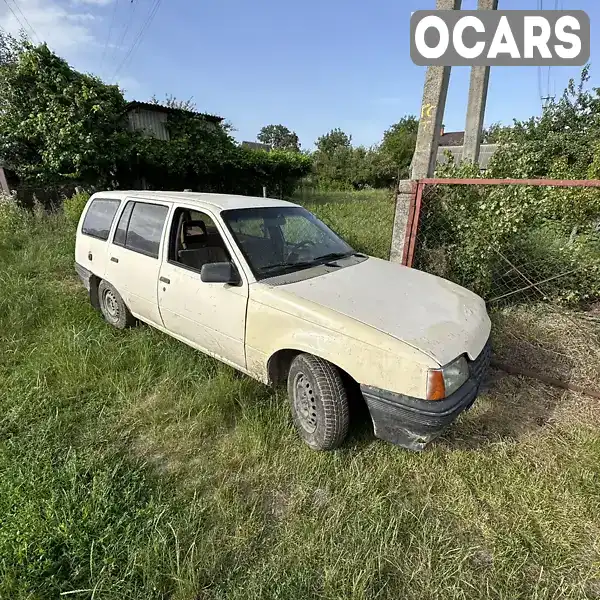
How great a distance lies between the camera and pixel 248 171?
1552 cm

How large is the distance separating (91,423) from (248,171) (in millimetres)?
14359

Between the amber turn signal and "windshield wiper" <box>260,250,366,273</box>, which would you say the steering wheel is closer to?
"windshield wiper" <box>260,250,366,273</box>

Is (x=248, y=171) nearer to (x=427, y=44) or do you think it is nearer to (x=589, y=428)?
(x=427, y=44)

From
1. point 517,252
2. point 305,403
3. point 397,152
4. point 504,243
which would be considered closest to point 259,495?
point 305,403

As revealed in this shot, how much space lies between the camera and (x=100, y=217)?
4203mm

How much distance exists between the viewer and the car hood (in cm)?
212

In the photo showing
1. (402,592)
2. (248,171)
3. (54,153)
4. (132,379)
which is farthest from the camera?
(248,171)

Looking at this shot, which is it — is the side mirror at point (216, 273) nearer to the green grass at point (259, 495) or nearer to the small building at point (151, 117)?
the green grass at point (259, 495)

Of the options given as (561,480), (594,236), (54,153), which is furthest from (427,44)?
(54,153)

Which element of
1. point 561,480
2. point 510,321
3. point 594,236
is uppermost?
point 594,236

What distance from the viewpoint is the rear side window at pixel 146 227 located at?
338cm

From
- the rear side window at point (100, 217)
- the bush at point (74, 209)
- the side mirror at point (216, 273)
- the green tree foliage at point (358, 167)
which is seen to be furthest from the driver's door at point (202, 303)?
the green tree foliage at point (358, 167)

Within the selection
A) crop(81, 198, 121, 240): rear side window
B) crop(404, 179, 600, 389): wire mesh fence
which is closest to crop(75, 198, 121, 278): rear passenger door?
crop(81, 198, 121, 240): rear side window

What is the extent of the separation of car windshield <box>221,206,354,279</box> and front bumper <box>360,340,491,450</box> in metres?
1.22
